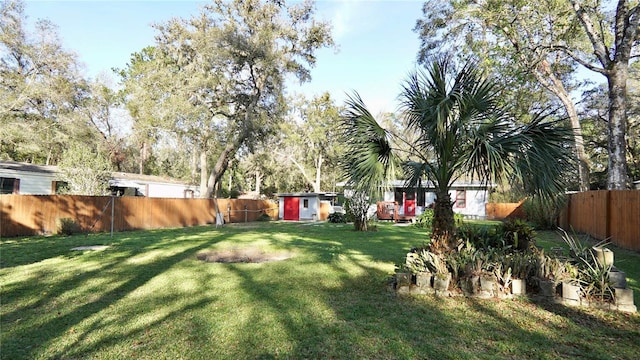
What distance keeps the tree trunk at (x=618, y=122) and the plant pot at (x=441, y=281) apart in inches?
393

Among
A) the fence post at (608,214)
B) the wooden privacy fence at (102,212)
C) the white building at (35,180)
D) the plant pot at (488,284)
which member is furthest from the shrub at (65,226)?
the fence post at (608,214)

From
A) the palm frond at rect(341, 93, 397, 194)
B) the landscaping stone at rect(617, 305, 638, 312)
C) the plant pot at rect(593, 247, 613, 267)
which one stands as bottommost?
the landscaping stone at rect(617, 305, 638, 312)

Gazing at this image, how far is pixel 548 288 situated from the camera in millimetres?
4359

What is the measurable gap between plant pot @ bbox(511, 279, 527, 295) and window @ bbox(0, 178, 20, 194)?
1995cm

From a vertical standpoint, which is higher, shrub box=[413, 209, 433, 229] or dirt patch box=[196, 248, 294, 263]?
shrub box=[413, 209, 433, 229]

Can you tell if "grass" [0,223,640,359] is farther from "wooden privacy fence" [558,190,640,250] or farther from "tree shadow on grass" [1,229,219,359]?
"wooden privacy fence" [558,190,640,250]

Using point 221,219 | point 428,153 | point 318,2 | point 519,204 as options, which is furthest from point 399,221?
point 428,153

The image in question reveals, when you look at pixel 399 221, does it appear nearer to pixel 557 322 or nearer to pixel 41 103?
pixel 557 322

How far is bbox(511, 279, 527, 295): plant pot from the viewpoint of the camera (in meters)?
4.53

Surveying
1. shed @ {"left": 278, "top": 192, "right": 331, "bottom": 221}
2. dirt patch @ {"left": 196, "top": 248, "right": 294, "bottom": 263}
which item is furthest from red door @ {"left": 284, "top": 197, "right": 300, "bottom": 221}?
dirt patch @ {"left": 196, "top": 248, "right": 294, "bottom": 263}

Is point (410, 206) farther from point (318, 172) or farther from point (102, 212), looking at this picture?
point (102, 212)

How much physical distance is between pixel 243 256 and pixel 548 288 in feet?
19.5

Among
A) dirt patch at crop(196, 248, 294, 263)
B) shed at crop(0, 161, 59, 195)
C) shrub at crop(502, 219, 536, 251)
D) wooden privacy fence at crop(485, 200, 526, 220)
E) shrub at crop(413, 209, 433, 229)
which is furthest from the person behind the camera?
wooden privacy fence at crop(485, 200, 526, 220)

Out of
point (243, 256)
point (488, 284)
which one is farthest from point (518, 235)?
point (243, 256)
